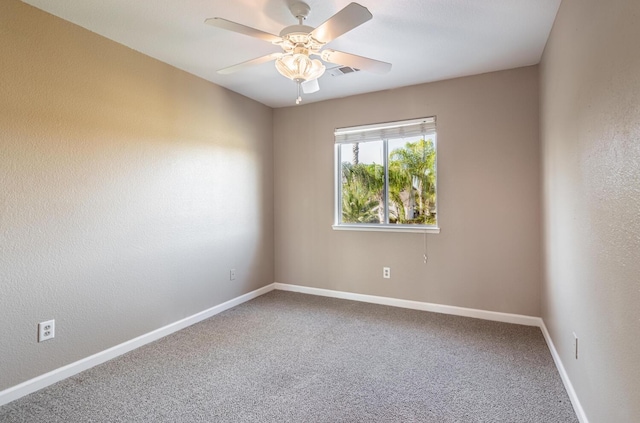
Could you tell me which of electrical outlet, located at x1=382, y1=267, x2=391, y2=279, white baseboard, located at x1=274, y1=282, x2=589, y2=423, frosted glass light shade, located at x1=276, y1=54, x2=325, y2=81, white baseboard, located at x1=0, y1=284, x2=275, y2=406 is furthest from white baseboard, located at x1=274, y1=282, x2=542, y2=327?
frosted glass light shade, located at x1=276, y1=54, x2=325, y2=81

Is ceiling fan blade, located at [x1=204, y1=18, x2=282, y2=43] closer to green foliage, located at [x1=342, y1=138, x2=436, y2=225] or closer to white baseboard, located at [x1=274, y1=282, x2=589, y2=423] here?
green foliage, located at [x1=342, y1=138, x2=436, y2=225]

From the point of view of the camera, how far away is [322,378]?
2.16m

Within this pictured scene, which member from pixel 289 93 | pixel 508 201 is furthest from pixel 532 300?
pixel 289 93

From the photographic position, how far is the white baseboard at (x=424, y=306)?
305 centimetres

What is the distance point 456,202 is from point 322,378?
7.02ft

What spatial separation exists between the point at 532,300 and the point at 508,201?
36.7 inches

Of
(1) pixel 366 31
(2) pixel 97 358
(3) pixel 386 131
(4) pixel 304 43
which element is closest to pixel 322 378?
(2) pixel 97 358

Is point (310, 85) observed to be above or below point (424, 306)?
above

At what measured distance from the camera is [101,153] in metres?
2.43

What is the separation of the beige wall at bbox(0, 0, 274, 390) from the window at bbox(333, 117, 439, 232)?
134cm

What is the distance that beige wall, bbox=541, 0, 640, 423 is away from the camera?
1.11 metres

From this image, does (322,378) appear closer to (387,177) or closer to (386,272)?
(386,272)

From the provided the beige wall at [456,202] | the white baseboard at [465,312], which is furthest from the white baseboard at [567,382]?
the beige wall at [456,202]

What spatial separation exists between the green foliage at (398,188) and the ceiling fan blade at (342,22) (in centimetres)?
199
